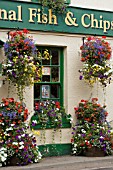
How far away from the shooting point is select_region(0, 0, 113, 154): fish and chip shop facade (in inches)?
468

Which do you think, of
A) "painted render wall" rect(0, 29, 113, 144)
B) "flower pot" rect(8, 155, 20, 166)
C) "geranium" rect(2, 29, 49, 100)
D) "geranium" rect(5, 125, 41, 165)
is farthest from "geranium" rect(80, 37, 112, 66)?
"flower pot" rect(8, 155, 20, 166)

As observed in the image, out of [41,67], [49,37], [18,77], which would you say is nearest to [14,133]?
[18,77]

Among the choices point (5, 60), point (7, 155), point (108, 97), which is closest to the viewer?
point (7, 155)

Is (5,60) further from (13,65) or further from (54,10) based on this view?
(54,10)

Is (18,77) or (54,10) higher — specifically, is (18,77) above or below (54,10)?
below

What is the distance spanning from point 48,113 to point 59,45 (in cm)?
184

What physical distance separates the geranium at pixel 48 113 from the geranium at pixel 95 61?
3.45ft

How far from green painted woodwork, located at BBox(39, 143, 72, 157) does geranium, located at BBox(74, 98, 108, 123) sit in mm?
816

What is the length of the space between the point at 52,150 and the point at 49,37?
2.95 m

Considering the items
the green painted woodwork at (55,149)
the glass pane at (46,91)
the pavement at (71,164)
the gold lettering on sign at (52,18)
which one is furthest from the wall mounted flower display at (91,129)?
the gold lettering on sign at (52,18)

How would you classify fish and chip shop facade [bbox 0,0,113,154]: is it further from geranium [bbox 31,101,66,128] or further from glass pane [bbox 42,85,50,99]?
geranium [bbox 31,101,66,128]

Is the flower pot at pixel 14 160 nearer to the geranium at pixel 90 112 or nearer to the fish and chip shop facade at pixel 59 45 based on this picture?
the fish and chip shop facade at pixel 59 45

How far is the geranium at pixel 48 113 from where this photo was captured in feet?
39.0

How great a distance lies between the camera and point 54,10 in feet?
40.5
